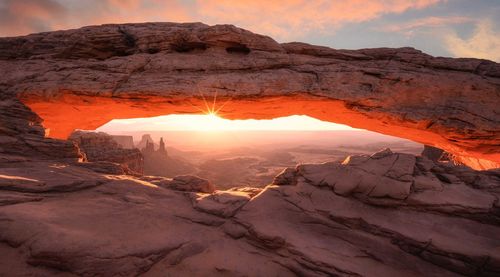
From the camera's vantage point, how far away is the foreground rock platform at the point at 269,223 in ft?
23.4

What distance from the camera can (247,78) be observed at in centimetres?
1377

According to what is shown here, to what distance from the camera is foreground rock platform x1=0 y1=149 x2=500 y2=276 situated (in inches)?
281

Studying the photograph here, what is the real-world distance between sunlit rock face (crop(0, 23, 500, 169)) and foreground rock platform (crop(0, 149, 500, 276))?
132 inches

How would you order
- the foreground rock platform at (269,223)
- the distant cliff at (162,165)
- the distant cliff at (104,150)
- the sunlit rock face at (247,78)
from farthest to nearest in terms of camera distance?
the distant cliff at (162,165)
the distant cliff at (104,150)
the sunlit rock face at (247,78)
the foreground rock platform at (269,223)

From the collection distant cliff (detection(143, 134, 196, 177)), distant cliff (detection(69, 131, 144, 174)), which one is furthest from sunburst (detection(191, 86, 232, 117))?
distant cliff (detection(143, 134, 196, 177))

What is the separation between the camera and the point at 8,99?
45.4 ft

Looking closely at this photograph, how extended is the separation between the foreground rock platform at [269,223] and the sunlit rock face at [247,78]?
336 cm

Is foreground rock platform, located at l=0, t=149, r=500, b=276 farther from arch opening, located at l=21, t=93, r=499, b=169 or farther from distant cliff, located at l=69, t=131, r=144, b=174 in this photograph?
distant cliff, located at l=69, t=131, r=144, b=174

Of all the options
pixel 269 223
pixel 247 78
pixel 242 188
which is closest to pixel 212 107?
pixel 247 78

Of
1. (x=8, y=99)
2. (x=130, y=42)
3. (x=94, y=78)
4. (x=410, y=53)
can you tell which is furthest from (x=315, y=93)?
(x=8, y=99)

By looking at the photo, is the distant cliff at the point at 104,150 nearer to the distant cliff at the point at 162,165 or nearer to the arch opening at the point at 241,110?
the distant cliff at the point at 162,165

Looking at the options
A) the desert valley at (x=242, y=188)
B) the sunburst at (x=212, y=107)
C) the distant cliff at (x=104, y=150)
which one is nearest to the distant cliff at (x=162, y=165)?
the distant cliff at (x=104, y=150)

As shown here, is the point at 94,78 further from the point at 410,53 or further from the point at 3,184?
the point at 410,53

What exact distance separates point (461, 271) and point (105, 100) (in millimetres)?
17581
